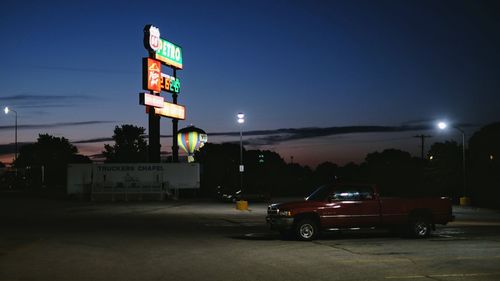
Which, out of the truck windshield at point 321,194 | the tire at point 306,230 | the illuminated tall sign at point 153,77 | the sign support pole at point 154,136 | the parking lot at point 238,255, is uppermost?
the illuminated tall sign at point 153,77

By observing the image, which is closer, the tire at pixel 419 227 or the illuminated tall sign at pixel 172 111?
the tire at pixel 419 227

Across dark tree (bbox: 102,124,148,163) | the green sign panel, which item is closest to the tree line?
dark tree (bbox: 102,124,148,163)

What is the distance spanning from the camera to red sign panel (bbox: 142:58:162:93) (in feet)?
184

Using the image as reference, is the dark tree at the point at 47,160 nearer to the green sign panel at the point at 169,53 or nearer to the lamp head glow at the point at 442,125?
the green sign panel at the point at 169,53

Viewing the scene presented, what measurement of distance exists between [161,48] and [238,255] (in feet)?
156


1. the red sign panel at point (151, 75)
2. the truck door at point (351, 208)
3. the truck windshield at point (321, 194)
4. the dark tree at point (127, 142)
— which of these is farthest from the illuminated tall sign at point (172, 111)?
the dark tree at point (127, 142)

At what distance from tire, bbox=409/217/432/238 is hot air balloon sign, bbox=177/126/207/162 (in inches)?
2445

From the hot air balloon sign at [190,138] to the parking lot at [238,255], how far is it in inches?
2262

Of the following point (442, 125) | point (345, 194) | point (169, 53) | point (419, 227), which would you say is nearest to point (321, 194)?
point (345, 194)

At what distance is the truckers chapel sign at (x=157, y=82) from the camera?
56.4 meters

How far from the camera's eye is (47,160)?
148625 mm

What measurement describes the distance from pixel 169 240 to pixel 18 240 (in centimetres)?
467

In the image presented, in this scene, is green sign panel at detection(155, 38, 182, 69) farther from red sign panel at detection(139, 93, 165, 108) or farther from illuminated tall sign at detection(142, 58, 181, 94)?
red sign panel at detection(139, 93, 165, 108)

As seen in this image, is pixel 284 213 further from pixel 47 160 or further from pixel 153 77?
pixel 47 160
